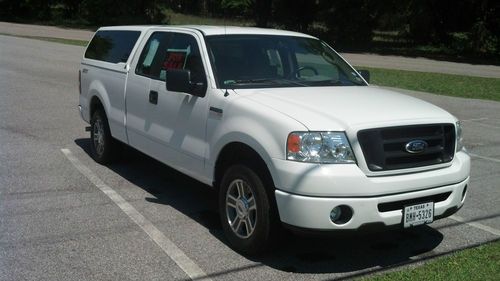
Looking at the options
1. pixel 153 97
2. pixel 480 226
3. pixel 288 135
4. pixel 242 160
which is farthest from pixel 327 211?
pixel 153 97

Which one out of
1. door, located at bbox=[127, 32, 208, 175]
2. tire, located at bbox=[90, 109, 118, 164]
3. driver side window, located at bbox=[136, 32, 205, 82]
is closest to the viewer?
door, located at bbox=[127, 32, 208, 175]

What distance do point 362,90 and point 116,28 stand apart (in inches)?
146

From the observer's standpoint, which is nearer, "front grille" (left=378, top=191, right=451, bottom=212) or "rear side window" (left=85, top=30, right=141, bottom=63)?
"front grille" (left=378, top=191, right=451, bottom=212)

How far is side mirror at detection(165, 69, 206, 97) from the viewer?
509 centimetres

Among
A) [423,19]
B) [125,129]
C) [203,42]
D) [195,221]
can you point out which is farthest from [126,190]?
[423,19]

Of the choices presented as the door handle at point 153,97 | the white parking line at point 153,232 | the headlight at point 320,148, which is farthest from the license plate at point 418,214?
the door handle at point 153,97

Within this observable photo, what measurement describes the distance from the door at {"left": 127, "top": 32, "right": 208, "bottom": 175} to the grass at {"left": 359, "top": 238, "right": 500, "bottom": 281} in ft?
6.46

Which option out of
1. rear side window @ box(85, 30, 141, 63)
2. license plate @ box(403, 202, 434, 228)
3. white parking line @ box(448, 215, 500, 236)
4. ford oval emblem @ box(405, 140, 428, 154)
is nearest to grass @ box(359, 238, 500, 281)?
license plate @ box(403, 202, 434, 228)

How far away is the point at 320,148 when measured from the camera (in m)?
4.14

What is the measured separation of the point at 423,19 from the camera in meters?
A: 36.0

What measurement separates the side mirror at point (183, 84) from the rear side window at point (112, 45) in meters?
1.93

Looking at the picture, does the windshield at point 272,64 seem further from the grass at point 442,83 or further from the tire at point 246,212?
the grass at point 442,83

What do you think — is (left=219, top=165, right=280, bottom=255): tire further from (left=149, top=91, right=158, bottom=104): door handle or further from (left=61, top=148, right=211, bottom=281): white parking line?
(left=149, top=91, right=158, bottom=104): door handle

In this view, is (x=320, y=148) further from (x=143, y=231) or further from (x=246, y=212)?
(x=143, y=231)
